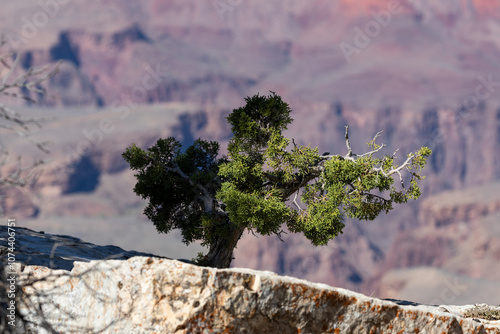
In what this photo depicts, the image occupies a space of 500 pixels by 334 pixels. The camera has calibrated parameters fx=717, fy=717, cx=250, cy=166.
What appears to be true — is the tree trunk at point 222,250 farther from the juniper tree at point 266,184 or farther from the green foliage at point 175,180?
the green foliage at point 175,180

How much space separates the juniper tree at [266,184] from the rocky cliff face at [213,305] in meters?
12.5

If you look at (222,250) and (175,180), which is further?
(175,180)

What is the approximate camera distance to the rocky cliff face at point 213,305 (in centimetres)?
1168

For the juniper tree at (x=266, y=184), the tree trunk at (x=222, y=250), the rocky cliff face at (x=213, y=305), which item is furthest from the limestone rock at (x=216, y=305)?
the tree trunk at (x=222, y=250)

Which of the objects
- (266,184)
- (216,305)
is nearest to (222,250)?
(266,184)

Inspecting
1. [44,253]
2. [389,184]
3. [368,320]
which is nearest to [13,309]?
[368,320]

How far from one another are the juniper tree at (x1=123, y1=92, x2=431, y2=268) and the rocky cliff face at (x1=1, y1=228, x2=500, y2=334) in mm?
12530

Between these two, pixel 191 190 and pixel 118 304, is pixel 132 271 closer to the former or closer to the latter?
pixel 118 304

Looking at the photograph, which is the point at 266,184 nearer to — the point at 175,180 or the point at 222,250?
the point at 222,250

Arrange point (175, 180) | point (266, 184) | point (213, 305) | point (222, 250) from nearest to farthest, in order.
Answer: point (213, 305) → point (266, 184) → point (222, 250) → point (175, 180)

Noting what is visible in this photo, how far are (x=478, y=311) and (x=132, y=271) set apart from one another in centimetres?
1220

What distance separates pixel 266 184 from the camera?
27.5 meters

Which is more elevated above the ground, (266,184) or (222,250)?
(266,184)

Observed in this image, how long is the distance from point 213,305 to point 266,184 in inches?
629
